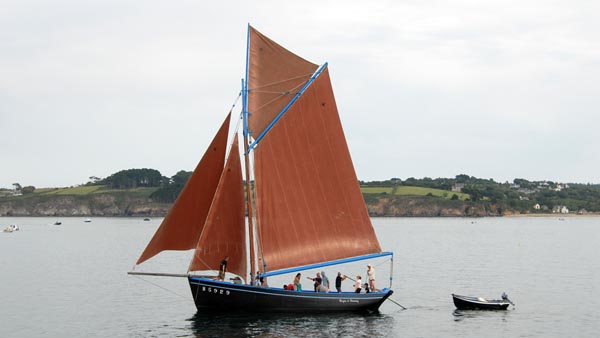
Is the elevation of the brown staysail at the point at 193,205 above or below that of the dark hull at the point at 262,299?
above

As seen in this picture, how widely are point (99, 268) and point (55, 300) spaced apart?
100 ft

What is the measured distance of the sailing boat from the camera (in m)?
45.8

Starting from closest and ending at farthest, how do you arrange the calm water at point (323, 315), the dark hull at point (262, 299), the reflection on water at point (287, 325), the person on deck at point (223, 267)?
the reflection on water at point (287, 325)
the person on deck at point (223, 267)
the calm water at point (323, 315)
the dark hull at point (262, 299)

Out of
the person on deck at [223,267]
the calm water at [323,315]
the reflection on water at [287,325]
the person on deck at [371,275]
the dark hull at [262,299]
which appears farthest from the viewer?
the person on deck at [371,275]

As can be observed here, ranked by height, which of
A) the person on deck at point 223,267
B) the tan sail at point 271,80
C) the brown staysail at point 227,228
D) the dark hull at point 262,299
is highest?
the tan sail at point 271,80

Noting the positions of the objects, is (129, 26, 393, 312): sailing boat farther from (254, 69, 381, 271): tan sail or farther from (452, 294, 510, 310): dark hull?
(452, 294, 510, 310): dark hull

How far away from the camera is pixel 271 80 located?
46.3m

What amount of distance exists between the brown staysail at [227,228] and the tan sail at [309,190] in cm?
131

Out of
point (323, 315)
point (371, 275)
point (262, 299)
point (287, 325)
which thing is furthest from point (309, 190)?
point (287, 325)

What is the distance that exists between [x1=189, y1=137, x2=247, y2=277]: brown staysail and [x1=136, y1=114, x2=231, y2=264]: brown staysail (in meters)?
0.88

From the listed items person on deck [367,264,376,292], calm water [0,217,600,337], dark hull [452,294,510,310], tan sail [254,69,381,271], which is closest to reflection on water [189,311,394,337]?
calm water [0,217,600,337]

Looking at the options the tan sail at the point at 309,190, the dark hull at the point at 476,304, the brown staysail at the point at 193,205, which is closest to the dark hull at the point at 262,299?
the tan sail at the point at 309,190

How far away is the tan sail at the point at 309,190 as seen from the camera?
46.1 metres

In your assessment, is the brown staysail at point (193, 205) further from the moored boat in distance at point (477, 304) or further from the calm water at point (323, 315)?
the moored boat in distance at point (477, 304)
